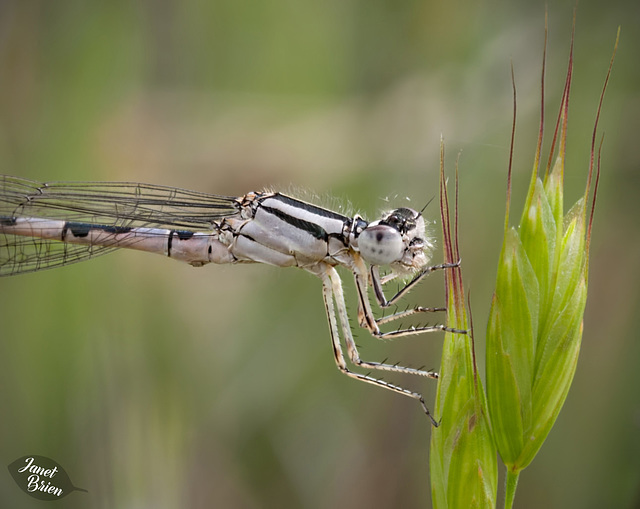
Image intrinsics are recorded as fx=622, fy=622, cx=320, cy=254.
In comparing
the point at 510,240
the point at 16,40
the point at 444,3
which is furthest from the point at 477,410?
the point at 16,40

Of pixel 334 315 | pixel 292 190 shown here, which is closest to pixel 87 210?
pixel 292 190

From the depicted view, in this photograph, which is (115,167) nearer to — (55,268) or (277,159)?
(55,268)

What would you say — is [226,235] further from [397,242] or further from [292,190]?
[397,242]

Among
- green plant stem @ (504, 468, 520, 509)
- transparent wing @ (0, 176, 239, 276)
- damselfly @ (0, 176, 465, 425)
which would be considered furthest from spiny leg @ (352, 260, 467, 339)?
green plant stem @ (504, 468, 520, 509)

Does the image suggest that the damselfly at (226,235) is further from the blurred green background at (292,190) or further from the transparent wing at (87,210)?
the blurred green background at (292,190)

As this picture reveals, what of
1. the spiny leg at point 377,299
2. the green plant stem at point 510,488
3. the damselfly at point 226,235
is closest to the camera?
the green plant stem at point 510,488

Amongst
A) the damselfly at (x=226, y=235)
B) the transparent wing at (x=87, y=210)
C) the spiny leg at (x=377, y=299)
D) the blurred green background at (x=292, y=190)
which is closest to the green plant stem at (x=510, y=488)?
the damselfly at (x=226, y=235)

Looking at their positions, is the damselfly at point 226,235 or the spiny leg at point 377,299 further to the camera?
the damselfly at point 226,235
